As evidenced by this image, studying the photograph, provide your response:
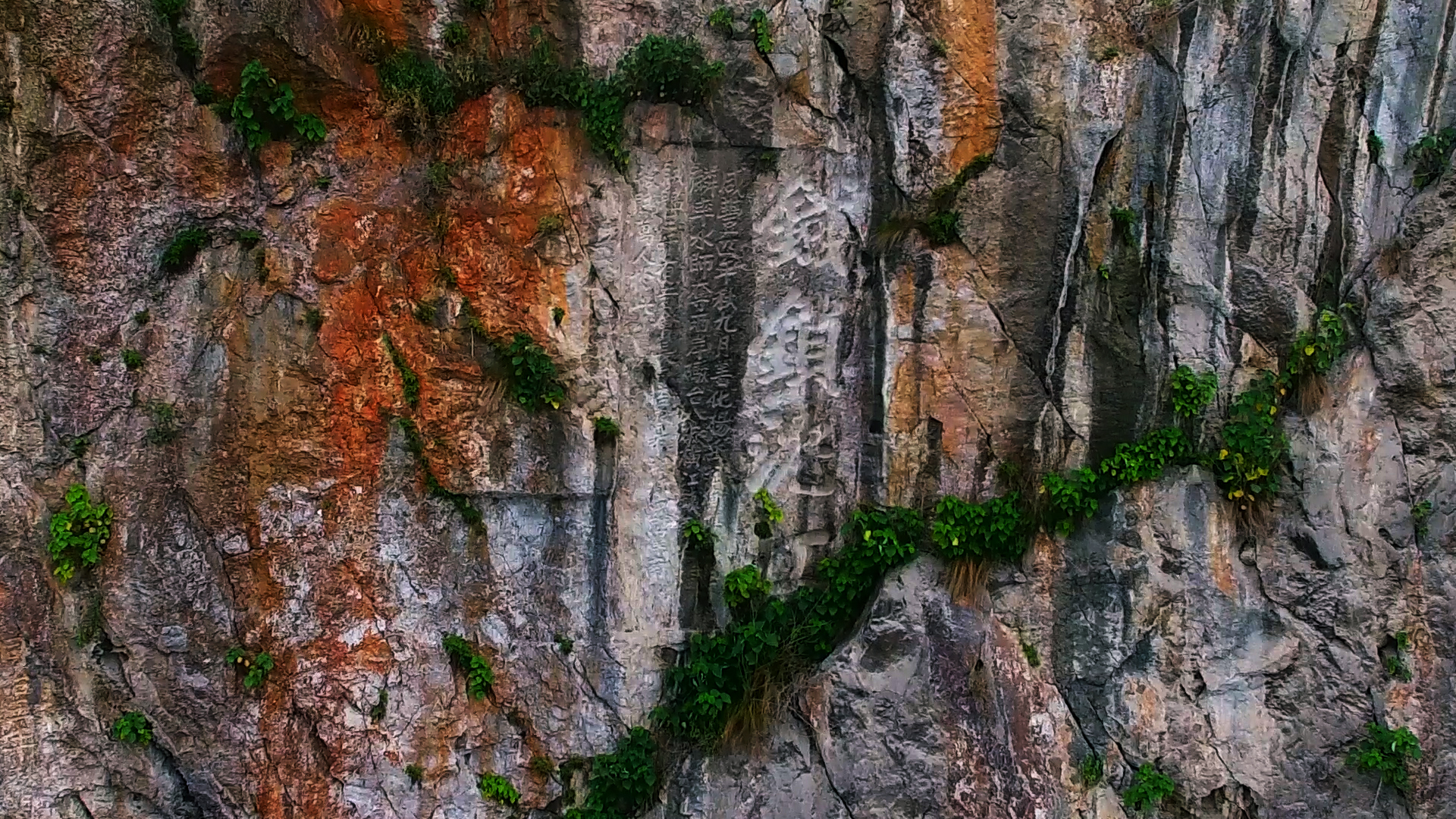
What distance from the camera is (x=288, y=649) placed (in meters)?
5.11

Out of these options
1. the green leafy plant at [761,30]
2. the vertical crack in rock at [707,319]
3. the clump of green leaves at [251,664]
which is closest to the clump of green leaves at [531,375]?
the vertical crack in rock at [707,319]

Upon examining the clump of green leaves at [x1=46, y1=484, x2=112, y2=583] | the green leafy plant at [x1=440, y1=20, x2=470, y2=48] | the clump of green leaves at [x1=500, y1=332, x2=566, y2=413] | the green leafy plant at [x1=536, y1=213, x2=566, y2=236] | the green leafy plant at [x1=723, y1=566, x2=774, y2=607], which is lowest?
the green leafy plant at [x1=723, y1=566, x2=774, y2=607]

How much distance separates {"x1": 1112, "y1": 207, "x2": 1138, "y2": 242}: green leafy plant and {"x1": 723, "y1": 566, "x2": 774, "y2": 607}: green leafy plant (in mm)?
2928

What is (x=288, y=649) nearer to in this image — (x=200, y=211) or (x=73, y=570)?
(x=73, y=570)

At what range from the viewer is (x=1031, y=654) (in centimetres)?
532

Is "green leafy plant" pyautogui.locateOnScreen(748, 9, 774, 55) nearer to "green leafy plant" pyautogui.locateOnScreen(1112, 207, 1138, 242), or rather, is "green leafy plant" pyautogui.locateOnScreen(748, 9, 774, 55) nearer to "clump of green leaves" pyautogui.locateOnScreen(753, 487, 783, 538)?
"green leafy plant" pyautogui.locateOnScreen(1112, 207, 1138, 242)

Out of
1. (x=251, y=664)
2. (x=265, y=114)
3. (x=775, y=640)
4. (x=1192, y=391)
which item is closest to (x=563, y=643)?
(x=775, y=640)

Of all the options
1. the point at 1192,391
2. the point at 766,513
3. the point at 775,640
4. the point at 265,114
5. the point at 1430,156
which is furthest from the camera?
the point at 766,513

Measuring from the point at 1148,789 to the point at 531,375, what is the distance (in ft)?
14.1

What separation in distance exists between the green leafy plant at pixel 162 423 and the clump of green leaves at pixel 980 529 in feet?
14.3

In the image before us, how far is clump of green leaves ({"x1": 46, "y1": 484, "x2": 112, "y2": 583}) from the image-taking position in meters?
Result: 4.84

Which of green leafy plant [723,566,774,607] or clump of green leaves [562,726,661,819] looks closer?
clump of green leaves [562,726,661,819]

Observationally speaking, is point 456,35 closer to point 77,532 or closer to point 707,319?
point 707,319

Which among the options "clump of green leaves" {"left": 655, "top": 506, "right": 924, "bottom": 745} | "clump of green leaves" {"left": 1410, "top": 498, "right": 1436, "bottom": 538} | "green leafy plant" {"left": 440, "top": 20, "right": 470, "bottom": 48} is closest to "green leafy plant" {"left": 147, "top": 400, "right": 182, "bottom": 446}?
"green leafy plant" {"left": 440, "top": 20, "right": 470, "bottom": 48}
